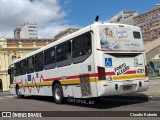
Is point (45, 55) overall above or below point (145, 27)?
below

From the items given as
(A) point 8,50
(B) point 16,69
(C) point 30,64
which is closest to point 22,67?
(B) point 16,69

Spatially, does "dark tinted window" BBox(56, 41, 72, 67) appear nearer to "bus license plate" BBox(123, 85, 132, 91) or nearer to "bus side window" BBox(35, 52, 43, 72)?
"bus side window" BBox(35, 52, 43, 72)

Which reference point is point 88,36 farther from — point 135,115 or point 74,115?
point 135,115

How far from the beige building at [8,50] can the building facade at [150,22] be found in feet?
171

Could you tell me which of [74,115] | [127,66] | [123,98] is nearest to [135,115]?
[74,115]

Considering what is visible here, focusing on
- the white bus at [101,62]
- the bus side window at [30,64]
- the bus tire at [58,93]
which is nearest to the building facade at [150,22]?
the bus side window at [30,64]

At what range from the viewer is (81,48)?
1273cm

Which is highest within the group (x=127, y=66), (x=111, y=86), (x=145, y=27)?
(x=145, y=27)

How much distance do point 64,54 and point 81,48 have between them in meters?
1.74

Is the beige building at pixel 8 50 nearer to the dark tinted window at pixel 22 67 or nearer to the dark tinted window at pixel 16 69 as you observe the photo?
the dark tinted window at pixel 16 69

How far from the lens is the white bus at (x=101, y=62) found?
38.5 ft

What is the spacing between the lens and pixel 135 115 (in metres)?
9.41

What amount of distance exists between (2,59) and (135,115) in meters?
63.1

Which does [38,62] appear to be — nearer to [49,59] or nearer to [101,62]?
[49,59]
